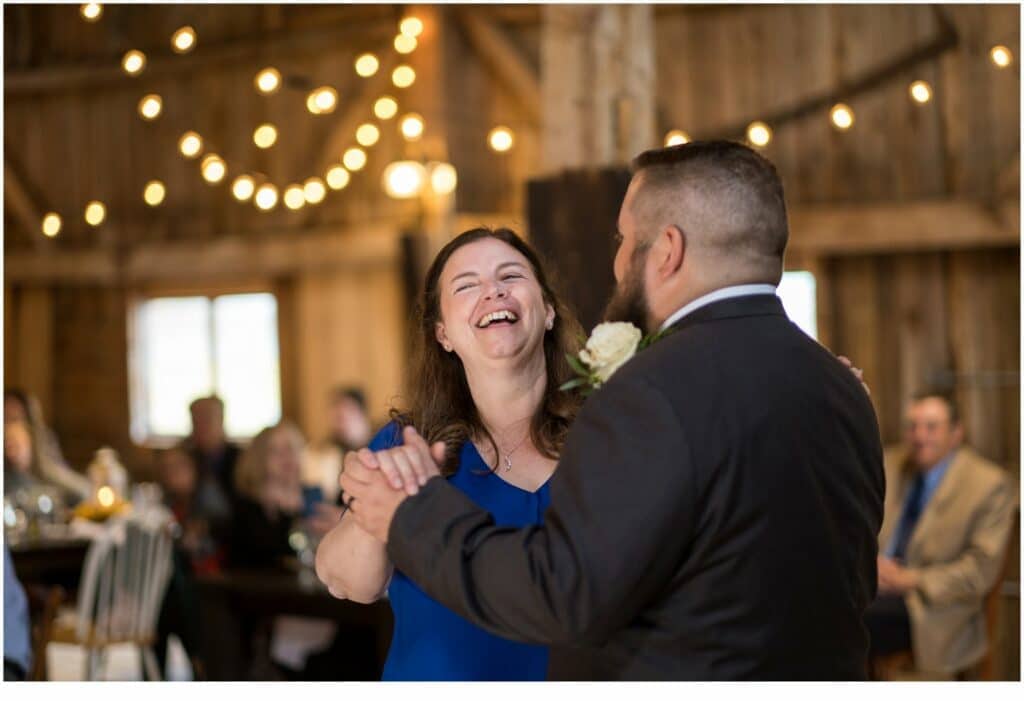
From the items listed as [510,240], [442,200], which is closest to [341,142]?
[442,200]

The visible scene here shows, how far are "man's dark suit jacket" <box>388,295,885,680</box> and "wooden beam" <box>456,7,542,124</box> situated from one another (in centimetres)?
713

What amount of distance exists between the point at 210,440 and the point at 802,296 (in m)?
3.60

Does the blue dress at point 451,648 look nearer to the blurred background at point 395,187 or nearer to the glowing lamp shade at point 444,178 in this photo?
the blurred background at point 395,187

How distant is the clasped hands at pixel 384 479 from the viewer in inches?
74.7

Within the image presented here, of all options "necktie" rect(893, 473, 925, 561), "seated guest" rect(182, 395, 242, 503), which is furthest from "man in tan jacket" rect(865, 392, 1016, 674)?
"seated guest" rect(182, 395, 242, 503)

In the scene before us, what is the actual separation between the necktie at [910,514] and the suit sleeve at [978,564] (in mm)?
421

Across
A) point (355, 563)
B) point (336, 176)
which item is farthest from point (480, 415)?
point (336, 176)

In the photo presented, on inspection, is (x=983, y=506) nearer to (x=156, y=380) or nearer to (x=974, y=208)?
(x=974, y=208)

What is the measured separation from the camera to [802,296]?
325 inches

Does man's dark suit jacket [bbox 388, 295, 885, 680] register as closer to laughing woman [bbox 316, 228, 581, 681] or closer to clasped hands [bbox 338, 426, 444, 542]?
clasped hands [bbox 338, 426, 444, 542]

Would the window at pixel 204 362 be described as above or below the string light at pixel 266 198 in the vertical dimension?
below

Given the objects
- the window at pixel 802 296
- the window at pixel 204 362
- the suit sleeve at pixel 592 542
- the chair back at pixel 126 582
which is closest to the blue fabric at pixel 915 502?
the window at pixel 802 296

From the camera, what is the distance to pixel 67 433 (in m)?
11.5

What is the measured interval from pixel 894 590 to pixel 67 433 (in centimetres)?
805
